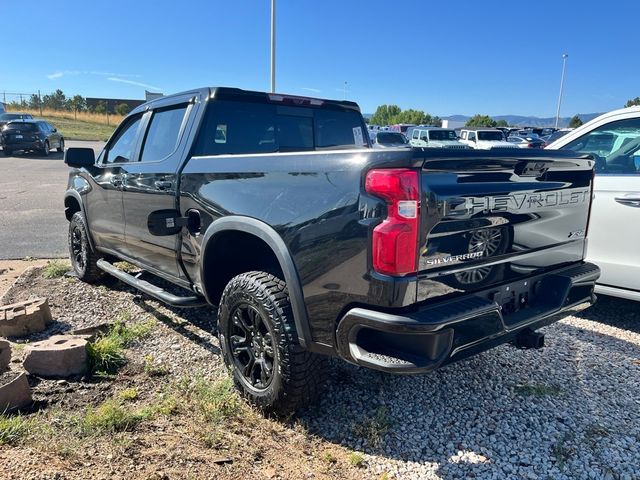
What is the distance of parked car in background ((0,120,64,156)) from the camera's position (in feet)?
72.1

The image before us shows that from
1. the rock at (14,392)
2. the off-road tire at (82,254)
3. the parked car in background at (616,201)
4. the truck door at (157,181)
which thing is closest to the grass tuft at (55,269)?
the off-road tire at (82,254)

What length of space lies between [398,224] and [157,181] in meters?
2.36

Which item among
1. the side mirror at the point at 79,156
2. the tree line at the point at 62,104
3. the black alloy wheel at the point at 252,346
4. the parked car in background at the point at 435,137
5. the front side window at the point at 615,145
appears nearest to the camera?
the black alloy wheel at the point at 252,346

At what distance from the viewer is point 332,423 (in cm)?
298

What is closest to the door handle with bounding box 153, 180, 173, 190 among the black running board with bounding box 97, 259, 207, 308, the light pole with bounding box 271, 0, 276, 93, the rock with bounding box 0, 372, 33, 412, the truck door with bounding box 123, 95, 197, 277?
the truck door with bounding box 123, 95, 197, 277

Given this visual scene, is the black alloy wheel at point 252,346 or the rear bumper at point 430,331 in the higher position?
the rear bumper at point 430,331

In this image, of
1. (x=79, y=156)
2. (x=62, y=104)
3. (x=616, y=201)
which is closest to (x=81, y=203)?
(x=79, y=156)

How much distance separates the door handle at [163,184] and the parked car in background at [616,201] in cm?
340

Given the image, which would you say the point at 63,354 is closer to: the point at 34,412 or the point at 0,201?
the point at 34,412

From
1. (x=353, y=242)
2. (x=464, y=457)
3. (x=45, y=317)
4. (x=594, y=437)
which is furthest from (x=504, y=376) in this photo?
(x=45, y=317)

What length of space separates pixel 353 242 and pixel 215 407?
56.2 inches

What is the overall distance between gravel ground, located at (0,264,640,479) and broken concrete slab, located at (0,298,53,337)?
14cm

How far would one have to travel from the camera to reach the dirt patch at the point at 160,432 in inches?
96.7

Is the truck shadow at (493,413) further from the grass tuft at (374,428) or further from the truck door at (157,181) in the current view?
the truck door at (157,181)
